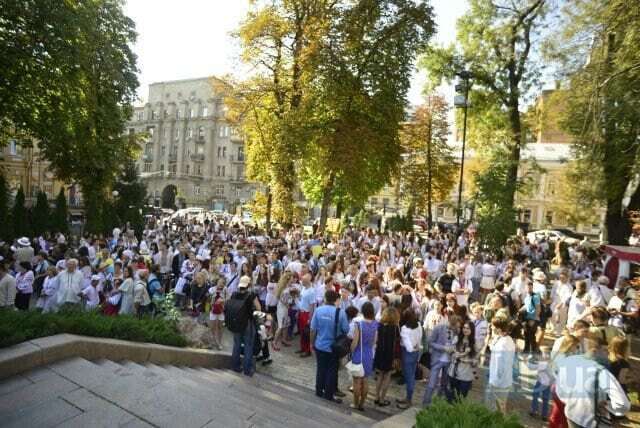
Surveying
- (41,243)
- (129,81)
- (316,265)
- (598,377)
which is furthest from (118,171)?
(598,377)

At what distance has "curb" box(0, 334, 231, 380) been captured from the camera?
210 inches

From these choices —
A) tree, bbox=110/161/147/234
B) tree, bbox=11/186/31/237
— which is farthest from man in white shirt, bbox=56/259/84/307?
tree, bbox=110/161/147/234

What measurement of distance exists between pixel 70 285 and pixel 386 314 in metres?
7.06

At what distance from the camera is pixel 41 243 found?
16031 millimetres

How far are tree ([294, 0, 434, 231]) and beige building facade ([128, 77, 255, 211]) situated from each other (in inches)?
1880

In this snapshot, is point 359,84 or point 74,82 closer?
point 74,82

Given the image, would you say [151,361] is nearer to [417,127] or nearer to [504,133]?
[504,133]

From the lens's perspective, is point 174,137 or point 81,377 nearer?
point 81,377

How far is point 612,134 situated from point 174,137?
70.5m

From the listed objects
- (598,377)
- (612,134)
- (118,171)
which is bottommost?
(598,377)

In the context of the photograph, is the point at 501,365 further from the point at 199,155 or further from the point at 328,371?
the point at 199,155

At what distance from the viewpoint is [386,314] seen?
24.1 ft

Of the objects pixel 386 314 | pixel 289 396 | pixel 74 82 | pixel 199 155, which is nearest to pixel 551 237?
pixel 386 314

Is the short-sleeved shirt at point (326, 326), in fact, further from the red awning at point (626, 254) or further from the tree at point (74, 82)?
the tree at point (74, 82)
